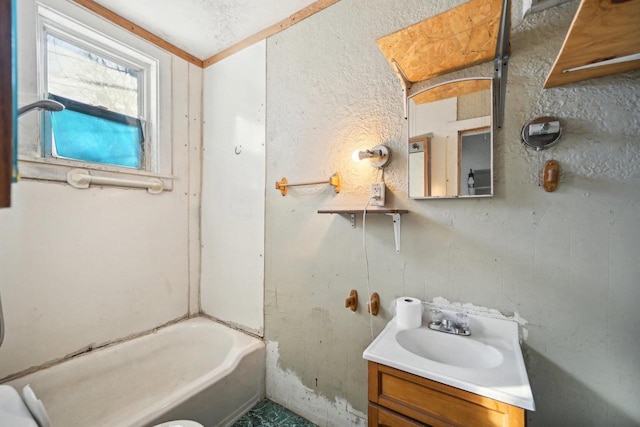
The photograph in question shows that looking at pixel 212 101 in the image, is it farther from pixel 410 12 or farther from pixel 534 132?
pixel 534 132

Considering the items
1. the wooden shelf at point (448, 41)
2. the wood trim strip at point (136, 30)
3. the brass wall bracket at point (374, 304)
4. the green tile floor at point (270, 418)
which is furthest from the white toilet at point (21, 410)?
the wood trim strip at point (136, 30)

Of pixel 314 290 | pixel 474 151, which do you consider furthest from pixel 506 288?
pixel 314 290

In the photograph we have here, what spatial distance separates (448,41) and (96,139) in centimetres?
214

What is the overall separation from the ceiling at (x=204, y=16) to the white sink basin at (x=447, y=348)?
6.46ft

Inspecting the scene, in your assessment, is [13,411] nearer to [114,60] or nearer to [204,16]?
[114,60]

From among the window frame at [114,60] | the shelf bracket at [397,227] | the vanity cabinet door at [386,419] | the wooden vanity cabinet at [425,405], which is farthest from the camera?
the window frame at [114,60]

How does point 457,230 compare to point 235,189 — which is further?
point 235,189

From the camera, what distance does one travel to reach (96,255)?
1.75m

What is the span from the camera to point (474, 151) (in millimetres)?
1230

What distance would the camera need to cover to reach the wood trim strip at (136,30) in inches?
67.7

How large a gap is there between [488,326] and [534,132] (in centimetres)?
83

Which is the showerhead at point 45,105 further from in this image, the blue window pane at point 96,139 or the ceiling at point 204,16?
the ceiling at point 204,16

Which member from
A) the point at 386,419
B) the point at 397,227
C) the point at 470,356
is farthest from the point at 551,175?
the point at 386,419

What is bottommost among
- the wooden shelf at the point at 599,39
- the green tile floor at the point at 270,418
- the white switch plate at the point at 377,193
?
the green tile floor at the point at 270,418
